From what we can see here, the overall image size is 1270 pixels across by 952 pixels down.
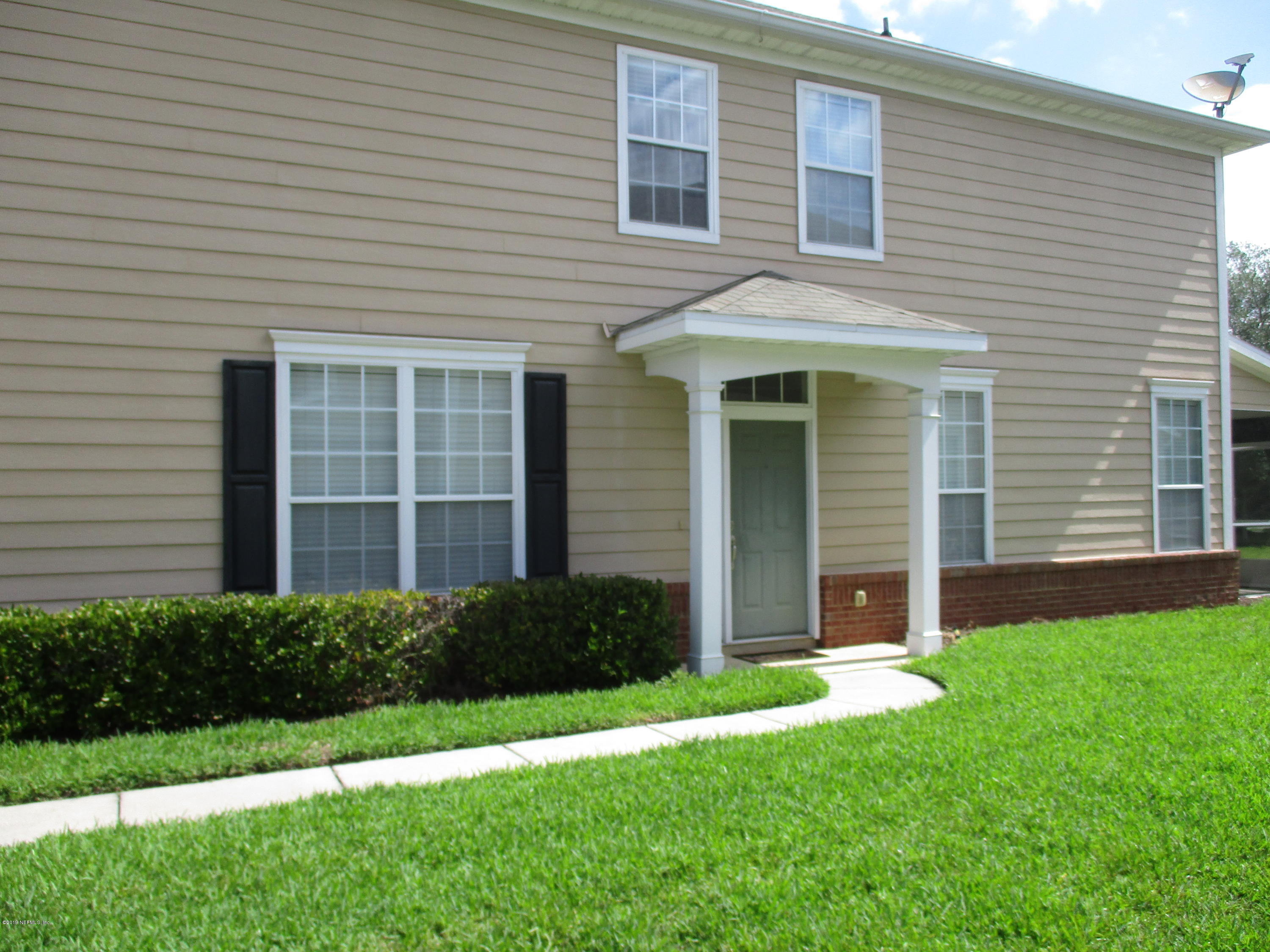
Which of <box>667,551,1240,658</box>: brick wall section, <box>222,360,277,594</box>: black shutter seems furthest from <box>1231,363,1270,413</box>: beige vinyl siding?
<box>222,360,277,594</box>: black shutter

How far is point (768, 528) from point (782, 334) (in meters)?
2.25

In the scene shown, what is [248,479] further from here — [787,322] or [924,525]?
[924,525]

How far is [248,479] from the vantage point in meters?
6.72

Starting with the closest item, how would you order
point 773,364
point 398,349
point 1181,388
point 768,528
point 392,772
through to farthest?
point 392,772
point 398,349
point 773,364
point 768,528
point 1181,388

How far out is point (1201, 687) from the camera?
6359 millimetres

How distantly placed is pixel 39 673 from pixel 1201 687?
24.0 feet

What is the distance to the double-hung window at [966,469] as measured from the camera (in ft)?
32.4

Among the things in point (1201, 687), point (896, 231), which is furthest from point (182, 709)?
point (896, 231)

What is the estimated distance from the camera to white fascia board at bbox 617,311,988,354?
23.2 feet

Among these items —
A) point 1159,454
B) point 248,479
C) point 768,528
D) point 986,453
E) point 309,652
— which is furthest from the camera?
point 1159,454

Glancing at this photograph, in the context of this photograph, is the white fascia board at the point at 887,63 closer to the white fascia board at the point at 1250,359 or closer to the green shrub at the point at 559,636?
→ the white fascia board at the point at 1250,359

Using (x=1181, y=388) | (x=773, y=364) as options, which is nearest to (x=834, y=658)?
(x=773, y=364)

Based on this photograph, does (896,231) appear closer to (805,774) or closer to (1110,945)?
(805,774)

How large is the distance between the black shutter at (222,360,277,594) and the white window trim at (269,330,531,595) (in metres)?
0.07
